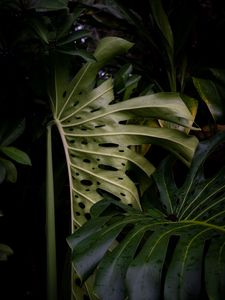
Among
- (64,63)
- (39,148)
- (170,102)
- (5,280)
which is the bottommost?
(5,280)

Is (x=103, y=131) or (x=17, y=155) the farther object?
(x=103, y=131)

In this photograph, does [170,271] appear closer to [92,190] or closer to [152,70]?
[92,190]

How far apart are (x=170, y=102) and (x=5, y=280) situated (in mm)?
868

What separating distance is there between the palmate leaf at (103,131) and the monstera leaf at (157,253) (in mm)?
178

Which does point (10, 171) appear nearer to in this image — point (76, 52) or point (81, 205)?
point (81, 205)

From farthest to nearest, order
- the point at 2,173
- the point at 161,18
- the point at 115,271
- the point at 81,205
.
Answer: the point at 161,18
the point at 81,205
the point at 2,173
the point at 115,271

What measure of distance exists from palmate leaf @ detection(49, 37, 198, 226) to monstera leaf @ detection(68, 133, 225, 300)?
178 mm

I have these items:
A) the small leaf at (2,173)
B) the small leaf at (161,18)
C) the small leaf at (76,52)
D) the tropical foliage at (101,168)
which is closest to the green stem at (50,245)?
the tropical foliage at (101,168)

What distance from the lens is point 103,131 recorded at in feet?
3.11

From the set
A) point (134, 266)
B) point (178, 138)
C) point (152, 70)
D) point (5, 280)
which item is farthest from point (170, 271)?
point (152, 70)

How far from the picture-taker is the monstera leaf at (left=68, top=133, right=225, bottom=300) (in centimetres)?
47

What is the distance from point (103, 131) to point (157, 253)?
48cm

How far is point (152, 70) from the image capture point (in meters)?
1.52

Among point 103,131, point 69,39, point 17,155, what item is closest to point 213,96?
point 103,131
